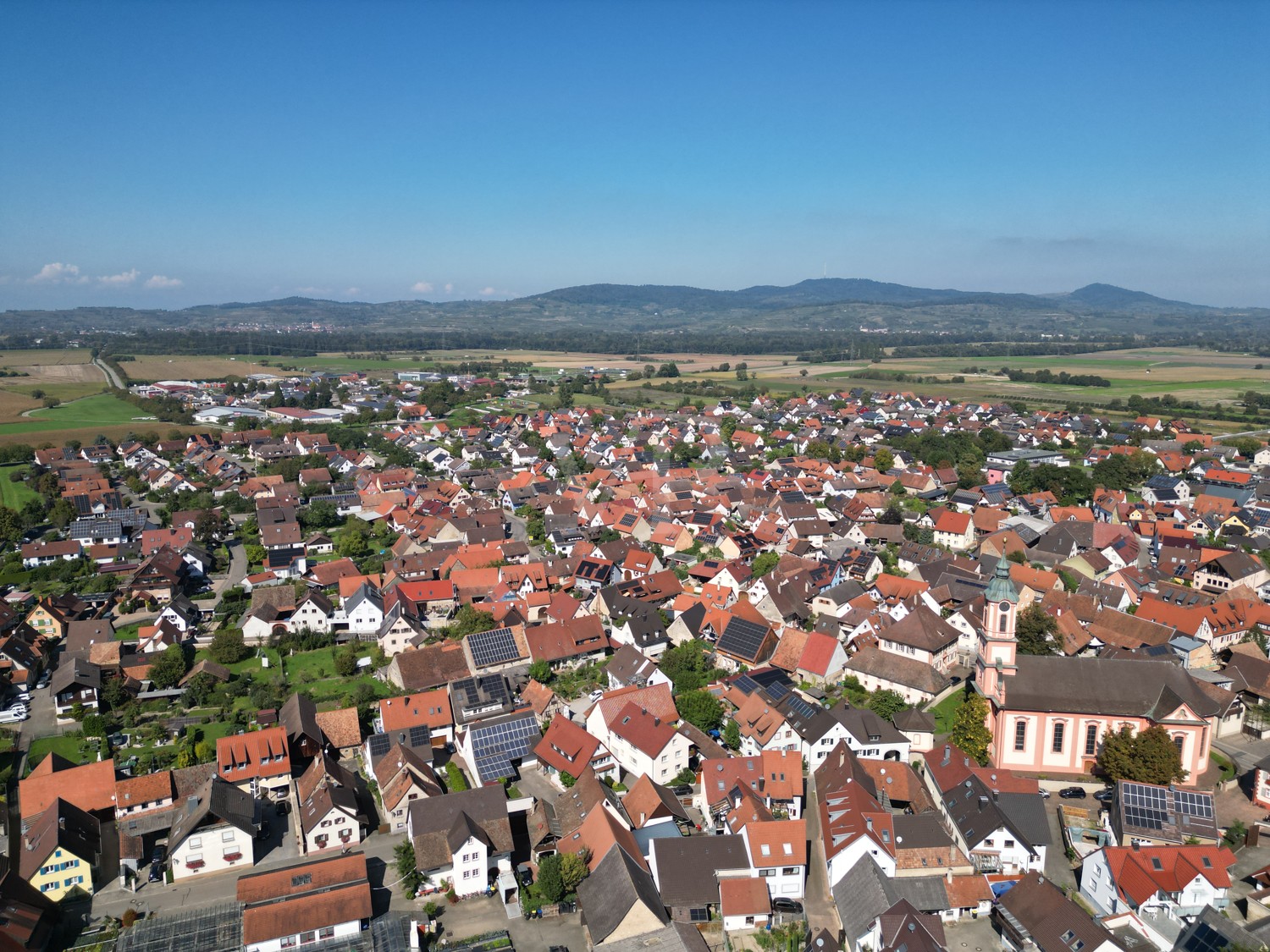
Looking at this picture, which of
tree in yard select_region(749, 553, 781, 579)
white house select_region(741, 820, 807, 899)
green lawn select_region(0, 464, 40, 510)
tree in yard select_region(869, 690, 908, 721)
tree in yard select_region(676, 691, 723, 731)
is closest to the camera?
white house select_region(741, 820, 807, 899)

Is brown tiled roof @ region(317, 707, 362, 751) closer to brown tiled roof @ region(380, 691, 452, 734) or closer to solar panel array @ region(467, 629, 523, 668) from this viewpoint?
brown tiled roof @ region(380, 691, 452, 734)

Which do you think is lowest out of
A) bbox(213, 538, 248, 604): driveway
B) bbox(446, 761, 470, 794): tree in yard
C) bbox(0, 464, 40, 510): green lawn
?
bbox(446, 761, 470, 794): tree in yard

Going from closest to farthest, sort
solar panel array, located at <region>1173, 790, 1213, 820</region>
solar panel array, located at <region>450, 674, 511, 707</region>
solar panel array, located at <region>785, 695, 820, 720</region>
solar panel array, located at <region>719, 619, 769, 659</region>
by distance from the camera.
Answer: solar panel array, located at <region>1173, 790, 1213, 820</region>
solar panel array, located at <region>785, 695, 820, 720</region>
solar panel array, located at <region>450, 674, 511, 707</region>
solar panel array, located at <region>719, 619, 769, 659</region>

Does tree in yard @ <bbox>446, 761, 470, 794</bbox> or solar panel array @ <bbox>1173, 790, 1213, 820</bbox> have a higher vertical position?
solar panel array @ <bbox>1173, 790, 1213, 820</bbox>

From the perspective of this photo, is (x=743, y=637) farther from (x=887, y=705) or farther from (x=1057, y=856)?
(x=1057, y=856)

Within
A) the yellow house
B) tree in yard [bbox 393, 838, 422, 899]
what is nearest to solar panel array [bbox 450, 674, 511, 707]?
tree in yard [bbox 393, 838, 422, 899]

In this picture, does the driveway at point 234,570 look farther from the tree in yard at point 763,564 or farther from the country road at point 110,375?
the country road at point 110,375

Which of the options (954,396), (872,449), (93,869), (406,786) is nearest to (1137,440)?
(872,449)
